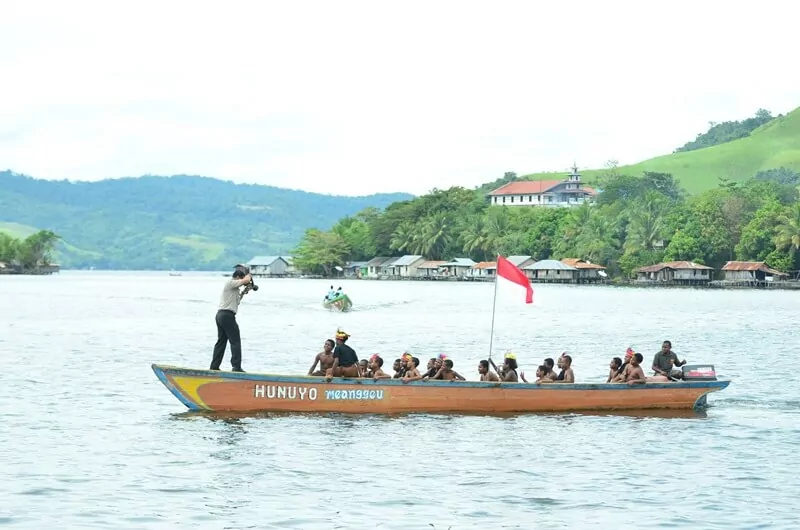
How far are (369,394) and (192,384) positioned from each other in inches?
172

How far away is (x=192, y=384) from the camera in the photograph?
94.8ft

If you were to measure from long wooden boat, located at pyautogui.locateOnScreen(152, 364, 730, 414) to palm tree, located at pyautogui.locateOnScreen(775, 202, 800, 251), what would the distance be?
123 m

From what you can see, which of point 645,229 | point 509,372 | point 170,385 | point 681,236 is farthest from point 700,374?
point 645,229

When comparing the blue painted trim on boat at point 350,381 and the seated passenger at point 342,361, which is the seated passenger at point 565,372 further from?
the seated passenger at point 342,361

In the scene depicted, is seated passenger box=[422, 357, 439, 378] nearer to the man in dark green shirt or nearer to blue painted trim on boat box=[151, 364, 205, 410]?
blue painted trim on boat box=[151, 364, 205, 410]

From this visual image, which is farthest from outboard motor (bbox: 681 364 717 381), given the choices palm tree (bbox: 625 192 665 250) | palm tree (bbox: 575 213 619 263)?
palm tree (bbox: 575 213 619 263)

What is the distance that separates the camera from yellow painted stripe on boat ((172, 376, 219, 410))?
2877 centimetres

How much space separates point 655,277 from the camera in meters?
169

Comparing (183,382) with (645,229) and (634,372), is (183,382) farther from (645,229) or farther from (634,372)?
(645,229)

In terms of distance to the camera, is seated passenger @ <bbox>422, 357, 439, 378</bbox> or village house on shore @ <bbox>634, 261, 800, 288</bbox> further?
village house on shore @ <bbox>634, 261, 800, 288</bbox>

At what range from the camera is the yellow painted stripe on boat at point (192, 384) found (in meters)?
28.8

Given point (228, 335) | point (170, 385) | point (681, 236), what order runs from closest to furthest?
point (228, 335) → point (170, 385) → point (681, 236)

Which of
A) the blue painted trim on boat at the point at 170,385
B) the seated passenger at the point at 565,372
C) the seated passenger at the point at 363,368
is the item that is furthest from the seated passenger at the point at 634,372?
the blue painted trim on boat at the point at 170,385

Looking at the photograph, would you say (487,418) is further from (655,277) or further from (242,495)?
(655,277)
